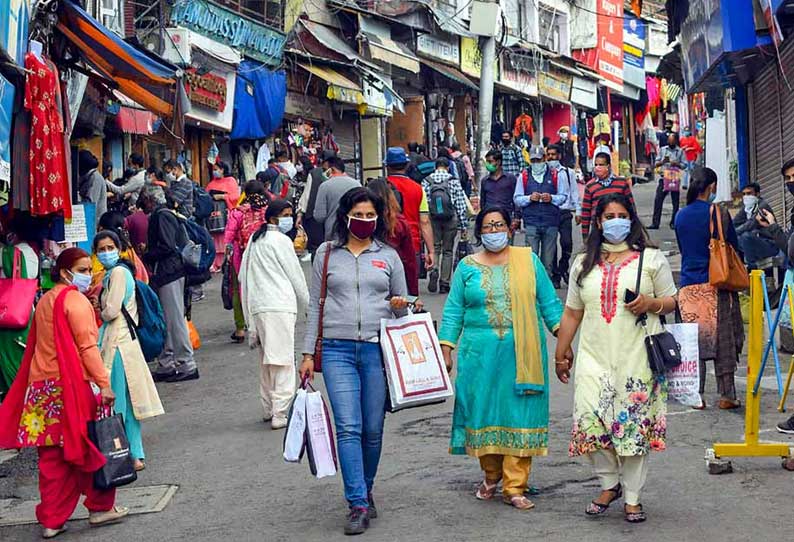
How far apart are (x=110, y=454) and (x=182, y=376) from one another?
17.0 feet

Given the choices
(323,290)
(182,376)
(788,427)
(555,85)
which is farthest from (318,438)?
(555,85)

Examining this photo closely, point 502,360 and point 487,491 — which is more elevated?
point 502,360

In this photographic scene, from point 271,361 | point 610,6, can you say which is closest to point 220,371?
point 271,361

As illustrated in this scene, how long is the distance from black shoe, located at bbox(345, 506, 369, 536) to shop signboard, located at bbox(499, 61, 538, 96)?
32549 mm

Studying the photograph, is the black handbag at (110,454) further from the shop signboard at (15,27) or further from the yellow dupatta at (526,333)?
the shop signboard at (15,27)

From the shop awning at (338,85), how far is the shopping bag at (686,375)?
19630 millimetres

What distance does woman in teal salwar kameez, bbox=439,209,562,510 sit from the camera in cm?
730

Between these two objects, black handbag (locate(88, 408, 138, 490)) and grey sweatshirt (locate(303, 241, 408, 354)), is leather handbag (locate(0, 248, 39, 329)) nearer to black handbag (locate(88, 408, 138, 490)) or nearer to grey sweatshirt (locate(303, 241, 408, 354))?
black handbag (locate(88, 408, 138, 490))

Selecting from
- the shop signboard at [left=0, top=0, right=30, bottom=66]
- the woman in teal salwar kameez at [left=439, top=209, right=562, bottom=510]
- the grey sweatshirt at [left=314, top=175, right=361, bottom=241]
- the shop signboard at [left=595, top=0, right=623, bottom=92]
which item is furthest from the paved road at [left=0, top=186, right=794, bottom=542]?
the shop signboard at [left=595, top=0, right=623, bottom=92]

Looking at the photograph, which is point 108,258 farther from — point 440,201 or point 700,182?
point 440,201

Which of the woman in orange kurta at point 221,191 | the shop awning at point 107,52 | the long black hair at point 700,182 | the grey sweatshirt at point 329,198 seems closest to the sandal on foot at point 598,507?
the long black hair at point 700,182

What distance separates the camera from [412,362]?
7.22 metres

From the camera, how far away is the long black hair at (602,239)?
713cm

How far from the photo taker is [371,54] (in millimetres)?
29203
